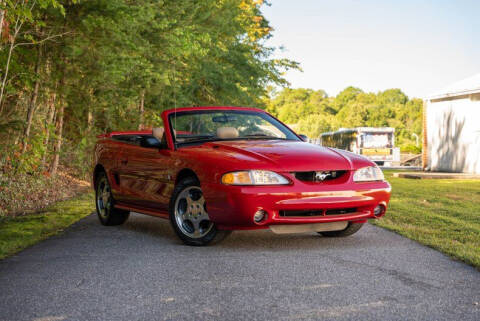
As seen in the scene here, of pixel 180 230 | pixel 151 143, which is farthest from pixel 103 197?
pixel 180 230

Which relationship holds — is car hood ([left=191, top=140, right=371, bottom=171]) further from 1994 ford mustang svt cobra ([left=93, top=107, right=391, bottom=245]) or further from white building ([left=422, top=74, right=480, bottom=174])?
white building ([left=422, top=74, right=480, bottom=174])

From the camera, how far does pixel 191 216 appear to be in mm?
7074

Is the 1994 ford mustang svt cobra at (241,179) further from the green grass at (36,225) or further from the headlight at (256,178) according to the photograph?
the green grass at (36,225)

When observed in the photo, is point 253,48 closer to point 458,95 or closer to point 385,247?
point 458,95

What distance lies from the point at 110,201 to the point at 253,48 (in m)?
22.4

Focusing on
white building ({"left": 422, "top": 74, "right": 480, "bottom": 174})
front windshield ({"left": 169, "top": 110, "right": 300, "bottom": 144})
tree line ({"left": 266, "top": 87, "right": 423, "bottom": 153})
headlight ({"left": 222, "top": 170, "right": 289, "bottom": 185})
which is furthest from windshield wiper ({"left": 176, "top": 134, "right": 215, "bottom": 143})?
tree line ({"left": 266, "top": 87, "right": 423, "bottom": 153})

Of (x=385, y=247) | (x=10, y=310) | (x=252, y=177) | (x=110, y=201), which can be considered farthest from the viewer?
(x=110, y=201)

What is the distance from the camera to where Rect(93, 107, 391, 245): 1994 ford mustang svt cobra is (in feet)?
21.2

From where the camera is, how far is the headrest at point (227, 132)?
775cm

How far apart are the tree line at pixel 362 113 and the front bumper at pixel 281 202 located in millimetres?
65810

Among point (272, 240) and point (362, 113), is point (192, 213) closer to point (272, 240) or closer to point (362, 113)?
point (272, 240)

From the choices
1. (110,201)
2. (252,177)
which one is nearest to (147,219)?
(110,201)

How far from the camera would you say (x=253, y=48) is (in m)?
30.6

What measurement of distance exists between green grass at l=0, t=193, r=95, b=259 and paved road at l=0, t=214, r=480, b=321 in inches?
11.1
